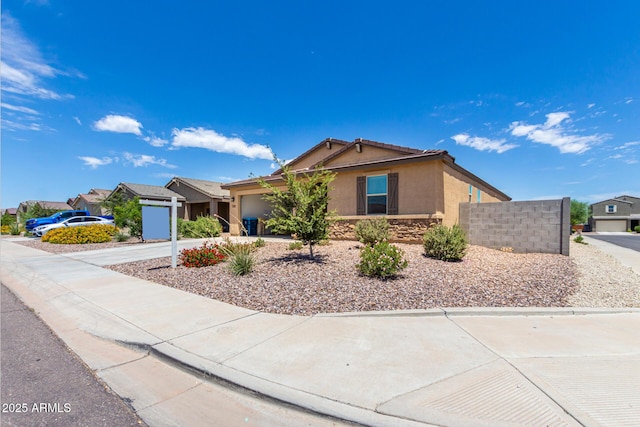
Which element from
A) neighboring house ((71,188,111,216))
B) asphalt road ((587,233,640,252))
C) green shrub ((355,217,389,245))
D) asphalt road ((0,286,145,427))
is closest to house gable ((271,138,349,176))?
green shrub ((355,217,389,245))

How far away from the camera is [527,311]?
5.15 m

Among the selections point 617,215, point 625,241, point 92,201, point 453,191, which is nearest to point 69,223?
point 92,201

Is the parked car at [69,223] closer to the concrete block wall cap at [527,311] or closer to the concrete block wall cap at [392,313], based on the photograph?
the concrete block wall cap at [392,313]

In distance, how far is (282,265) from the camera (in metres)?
8.41

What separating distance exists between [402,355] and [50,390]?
12.8 feet

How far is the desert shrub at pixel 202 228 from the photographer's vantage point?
1706 centimetres

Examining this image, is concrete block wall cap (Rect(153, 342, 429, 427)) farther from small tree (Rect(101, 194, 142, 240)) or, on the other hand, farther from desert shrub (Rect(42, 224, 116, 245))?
desert shrub (Rect(42, 224, 116, 245))

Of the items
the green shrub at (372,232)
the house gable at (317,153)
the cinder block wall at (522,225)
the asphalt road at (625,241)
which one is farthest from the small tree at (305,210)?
the asphalt road at (625,241)

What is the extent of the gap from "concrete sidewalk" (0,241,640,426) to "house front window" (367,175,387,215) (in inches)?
323

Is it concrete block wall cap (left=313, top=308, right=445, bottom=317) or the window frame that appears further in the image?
the window frame

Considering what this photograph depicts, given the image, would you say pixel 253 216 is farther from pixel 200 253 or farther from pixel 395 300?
pixel 395 300

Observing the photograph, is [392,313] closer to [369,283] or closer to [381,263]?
[369,283]

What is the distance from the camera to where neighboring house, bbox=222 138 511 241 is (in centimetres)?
1165

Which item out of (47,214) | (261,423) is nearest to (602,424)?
(261,423)
